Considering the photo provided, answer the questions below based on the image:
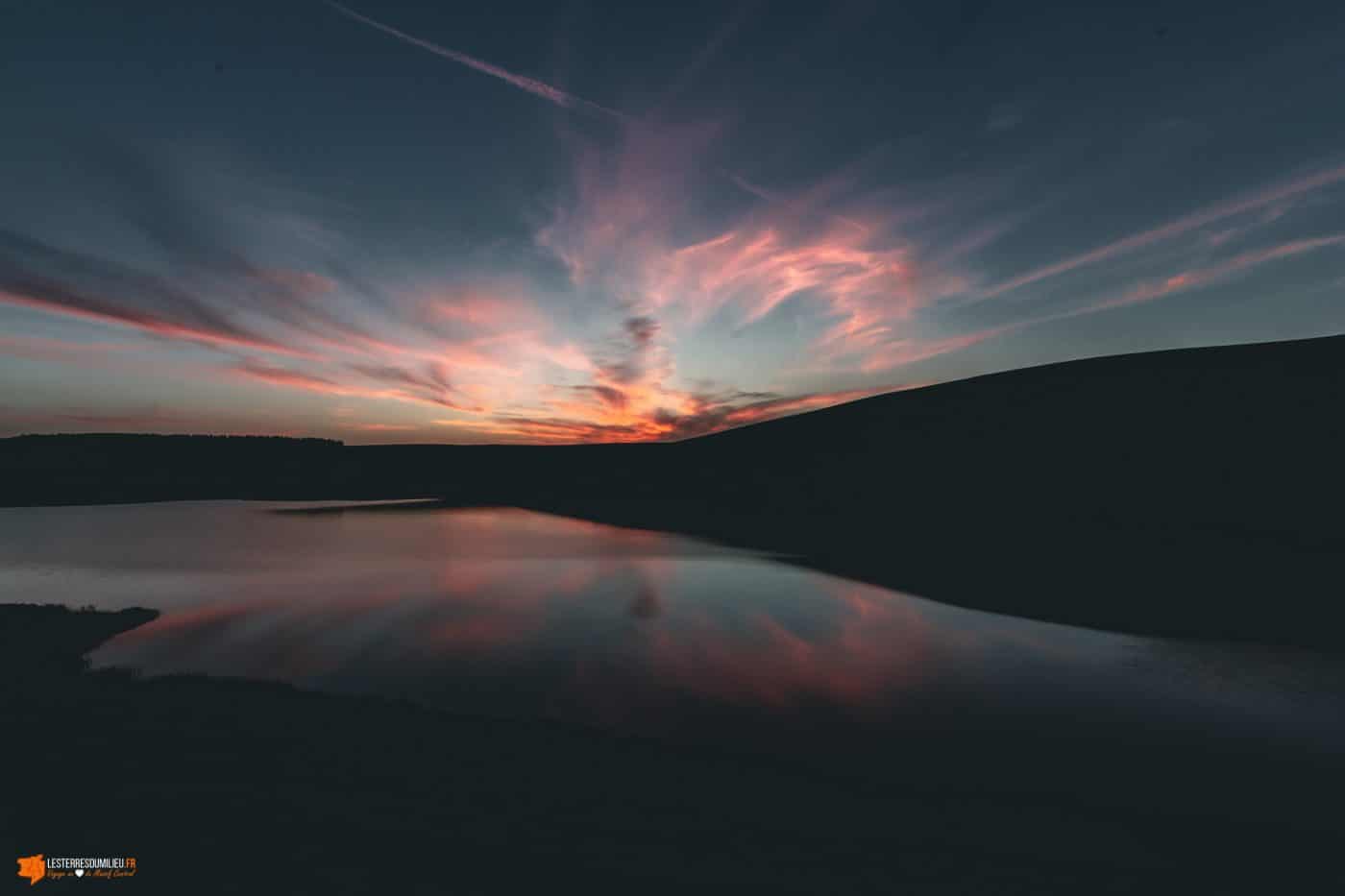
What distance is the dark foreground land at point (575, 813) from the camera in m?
6.75

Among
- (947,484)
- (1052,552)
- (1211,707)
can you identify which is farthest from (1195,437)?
(1211,707)

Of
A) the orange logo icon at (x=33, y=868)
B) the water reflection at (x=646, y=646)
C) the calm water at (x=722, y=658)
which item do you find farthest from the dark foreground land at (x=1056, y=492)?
the orange logo icon at (x=33, y=868)

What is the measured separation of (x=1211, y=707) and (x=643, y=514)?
54480 millimetres

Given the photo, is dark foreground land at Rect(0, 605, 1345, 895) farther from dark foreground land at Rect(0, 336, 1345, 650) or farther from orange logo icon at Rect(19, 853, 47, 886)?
dark foreground land at Rect(0, 336, 1345, 650)

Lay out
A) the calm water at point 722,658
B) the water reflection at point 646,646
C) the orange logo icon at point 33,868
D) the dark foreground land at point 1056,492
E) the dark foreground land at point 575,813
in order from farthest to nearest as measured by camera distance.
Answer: the dark foreground land at point 1056,492
the water reflection at point 646,646
the calm water at point 722,658
the dark foreground land at point 575,813
the orange logo icon at point 33,868

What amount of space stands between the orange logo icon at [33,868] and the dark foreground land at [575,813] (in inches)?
4.6

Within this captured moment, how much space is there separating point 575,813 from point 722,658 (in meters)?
9.02

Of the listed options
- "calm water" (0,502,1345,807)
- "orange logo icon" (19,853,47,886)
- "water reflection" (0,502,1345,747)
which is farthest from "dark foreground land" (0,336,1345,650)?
"orange logo icon" (19,853,47,886)

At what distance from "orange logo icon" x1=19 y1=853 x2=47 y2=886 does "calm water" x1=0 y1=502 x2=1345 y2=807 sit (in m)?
6.22

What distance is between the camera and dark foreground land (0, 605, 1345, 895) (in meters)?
6.75

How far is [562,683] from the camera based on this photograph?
13.9 metres

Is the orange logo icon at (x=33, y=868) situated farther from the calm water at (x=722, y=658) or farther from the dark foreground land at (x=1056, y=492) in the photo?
the dark foreground land at (x=1056, y=492)

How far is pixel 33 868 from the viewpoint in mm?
6617

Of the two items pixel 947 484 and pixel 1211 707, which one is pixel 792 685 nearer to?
pixel 1211 707
